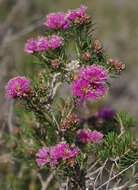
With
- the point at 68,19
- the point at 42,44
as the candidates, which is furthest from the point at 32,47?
the point at 68,19

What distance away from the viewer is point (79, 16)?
113cm

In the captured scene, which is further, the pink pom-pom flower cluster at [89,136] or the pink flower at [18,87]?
the pink pom-pom flower cluster at [89,136]

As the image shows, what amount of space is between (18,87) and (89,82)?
285 mm

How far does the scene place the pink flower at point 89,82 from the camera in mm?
986

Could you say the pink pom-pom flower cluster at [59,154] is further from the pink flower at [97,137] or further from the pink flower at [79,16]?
the pink flower at [79,16]

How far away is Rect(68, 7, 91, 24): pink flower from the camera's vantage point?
1.11 metres

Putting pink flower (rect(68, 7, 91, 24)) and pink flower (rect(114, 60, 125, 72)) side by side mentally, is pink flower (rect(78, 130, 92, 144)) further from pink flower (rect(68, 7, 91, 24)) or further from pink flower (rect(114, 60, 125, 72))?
pink flower (rect(68, 7, 91, 24))

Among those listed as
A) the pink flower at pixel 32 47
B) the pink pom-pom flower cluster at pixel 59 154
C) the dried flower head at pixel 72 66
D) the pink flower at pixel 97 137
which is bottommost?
the pink pom-pom flower cluster at pixel 59 154

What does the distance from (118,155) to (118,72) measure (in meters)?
0.36

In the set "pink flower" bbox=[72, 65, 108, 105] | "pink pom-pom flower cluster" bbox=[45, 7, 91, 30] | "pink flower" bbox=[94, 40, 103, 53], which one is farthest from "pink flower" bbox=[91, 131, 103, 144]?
"pink pom-pom flower cluster" bbox=[45, 7, 91, 30]

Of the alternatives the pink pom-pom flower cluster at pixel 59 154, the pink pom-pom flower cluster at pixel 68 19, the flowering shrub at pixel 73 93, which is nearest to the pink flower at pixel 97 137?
the flowering shrub at pixel 73 93

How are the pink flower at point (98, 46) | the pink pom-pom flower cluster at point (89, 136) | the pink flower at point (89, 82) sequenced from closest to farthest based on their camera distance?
1. the pink flower at point (89, 82)
2. the pink flower at point (98, 46)
3. the pink pom-pom flower cluster at point (89, 136)

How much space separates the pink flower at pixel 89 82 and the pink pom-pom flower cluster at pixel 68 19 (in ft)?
0.83

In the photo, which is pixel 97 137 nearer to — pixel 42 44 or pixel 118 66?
pixel 118 66
